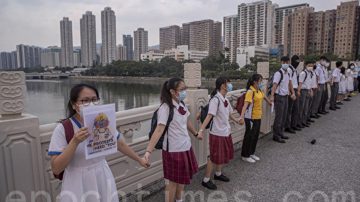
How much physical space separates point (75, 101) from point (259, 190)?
2158 millimetres

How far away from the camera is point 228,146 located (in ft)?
9.53

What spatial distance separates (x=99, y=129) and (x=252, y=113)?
8.51 ft

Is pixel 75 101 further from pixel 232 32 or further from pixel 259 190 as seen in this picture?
pixel 232 32

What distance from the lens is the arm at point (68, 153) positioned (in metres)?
1.22

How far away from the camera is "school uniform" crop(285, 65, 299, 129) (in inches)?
181

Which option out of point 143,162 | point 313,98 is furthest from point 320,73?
point 143,162

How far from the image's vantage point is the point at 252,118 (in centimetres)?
352

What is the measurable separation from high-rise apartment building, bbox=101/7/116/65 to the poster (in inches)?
3232

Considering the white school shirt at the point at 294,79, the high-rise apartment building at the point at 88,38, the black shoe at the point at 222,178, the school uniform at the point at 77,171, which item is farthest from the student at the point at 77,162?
the high-rise apartment building at the point at 88,38

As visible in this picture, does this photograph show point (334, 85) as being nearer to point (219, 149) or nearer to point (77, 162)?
point (219, 149)

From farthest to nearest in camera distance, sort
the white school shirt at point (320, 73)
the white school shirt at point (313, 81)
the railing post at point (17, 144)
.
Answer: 1. the white school shirt at point (320, 73)
2. the white school shirt at point (313, 81)
3. the railing post at point (17, 144)

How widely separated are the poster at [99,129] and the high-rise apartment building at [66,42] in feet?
218

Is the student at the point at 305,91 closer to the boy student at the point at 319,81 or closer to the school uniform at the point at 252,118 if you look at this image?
the boy student at the point at 319,81

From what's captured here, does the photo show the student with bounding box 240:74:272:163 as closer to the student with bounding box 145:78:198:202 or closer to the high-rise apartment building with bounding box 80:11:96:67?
the student with bounding box 145:78:198:202
